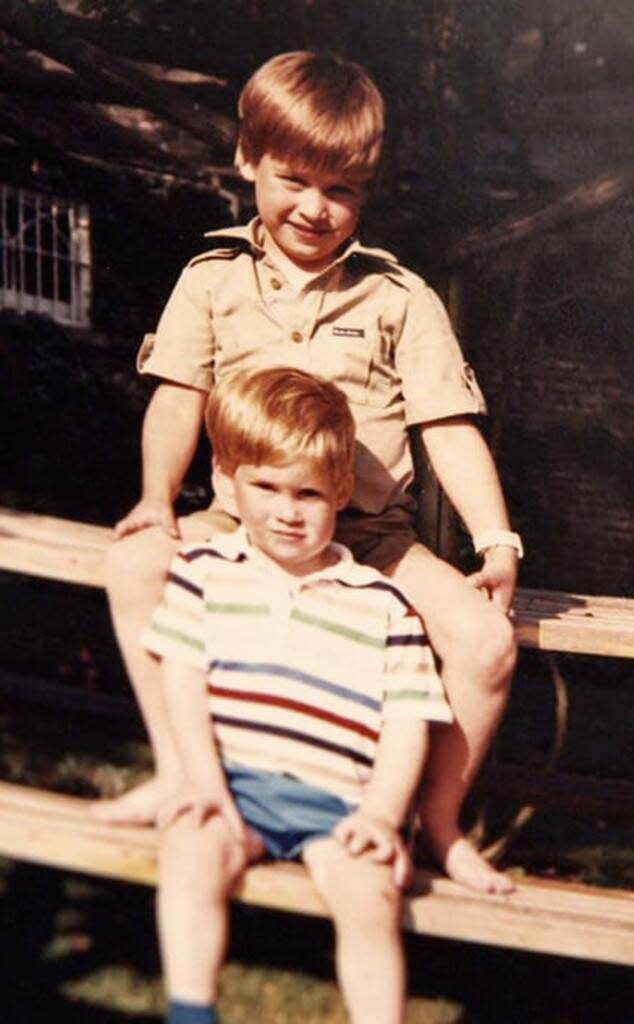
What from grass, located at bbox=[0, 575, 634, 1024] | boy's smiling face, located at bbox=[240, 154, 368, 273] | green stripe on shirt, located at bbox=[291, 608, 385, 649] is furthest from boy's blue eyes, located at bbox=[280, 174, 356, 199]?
grass, located at bbox=[0, 575, 634, 1024]

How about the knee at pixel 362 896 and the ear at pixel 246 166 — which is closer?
the knee at pixel 362 896

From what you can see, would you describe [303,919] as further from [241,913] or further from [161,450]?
[161,450]

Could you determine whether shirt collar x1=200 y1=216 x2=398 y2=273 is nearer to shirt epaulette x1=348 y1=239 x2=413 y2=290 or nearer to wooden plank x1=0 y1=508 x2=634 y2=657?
shirt epaulette x1=348 y1=239 x2=413 y2=290

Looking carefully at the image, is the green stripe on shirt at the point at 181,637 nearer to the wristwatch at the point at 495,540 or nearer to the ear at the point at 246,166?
the wristwatch at the point at 495,540

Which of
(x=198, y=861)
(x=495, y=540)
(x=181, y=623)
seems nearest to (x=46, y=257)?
(x=495, y=540)

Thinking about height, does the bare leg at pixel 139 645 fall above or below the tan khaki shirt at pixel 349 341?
below

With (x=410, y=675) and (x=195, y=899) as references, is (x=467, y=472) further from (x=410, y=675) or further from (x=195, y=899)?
(x=195, y=899)

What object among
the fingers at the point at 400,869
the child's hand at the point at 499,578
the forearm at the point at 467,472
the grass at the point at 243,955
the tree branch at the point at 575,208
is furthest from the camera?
the tree branch at the point at 575,208

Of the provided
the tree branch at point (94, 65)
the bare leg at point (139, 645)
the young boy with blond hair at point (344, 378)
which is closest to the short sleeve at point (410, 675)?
the young boy with blond hair at point (344, 378)
